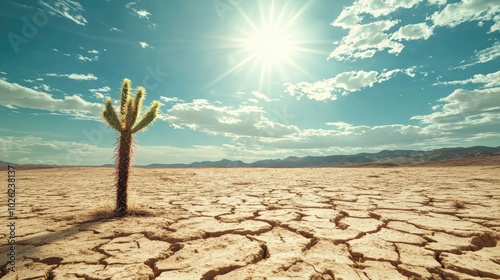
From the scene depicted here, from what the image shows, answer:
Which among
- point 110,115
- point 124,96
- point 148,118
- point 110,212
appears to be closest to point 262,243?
point 110,212

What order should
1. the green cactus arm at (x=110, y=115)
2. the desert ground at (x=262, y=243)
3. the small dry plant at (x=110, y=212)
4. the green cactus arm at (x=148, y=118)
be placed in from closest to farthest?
the desert ground at (x=262, y=243), the small dry plant at (x=110, y=212), the green cactus arm at (x=110, y=115), the green cactus arm at (x=148, y=118)

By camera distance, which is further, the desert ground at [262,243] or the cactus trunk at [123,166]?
the cactus trunk at [123,166]

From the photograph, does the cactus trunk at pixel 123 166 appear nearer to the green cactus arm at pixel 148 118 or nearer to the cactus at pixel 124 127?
the cactus at pixel 124 127

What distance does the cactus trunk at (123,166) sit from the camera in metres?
3.68

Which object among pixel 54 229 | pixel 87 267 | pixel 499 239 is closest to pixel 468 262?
pixel 499 239

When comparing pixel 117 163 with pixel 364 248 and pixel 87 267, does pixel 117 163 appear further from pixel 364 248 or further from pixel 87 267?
pixel 364 248

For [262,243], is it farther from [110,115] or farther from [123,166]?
[110,115]

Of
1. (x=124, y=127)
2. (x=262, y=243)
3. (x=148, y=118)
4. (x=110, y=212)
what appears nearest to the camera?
(x=262, y=243)

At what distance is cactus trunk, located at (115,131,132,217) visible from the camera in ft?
12.1

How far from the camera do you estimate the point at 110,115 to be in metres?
3.59

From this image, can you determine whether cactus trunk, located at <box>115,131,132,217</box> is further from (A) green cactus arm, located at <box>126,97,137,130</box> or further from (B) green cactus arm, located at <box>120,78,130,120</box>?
(B) green cactus arm, located at <box>120,78,130,120</box>

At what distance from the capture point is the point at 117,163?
374 centimetres

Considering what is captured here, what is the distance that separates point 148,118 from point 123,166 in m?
0.77

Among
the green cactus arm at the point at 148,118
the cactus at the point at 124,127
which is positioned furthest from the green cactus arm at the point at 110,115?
the green cactus arm at the point at 148,118
